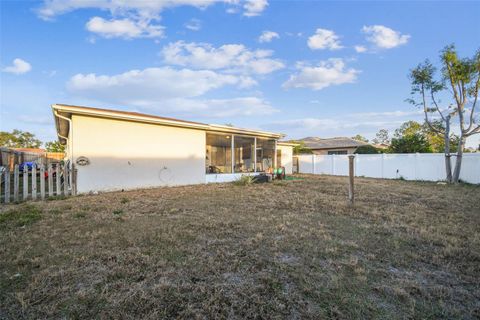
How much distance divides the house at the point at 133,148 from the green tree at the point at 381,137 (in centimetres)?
3496

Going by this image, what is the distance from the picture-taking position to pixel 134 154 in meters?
8.38

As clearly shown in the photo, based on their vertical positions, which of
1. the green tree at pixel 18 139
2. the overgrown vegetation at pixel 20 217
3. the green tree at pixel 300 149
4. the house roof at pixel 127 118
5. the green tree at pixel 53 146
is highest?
the green tree at pixel 18 139

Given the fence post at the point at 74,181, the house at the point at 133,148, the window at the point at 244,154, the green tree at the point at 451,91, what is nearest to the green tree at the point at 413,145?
the green tree at the point at 451,91

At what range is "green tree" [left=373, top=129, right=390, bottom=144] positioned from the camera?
37.4 metres

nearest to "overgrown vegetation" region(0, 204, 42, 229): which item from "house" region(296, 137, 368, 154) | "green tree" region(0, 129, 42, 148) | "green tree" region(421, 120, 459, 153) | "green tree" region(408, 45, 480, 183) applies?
"green tree" region(408, 45, 480, 183)

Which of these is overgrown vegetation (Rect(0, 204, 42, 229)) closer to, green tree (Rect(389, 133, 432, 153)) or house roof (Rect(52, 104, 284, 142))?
house roof (Rect(52, 104, 284, 142))

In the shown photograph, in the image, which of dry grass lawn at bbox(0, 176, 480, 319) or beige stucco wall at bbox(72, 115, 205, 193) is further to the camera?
beige stucco wall at bbox(72, 115, 205, 193)

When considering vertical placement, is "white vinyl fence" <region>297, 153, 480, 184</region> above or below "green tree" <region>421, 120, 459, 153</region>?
below

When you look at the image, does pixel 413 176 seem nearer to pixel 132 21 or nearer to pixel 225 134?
pixel 225 134

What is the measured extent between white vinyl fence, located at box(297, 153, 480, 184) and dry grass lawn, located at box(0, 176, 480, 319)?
917 centimetres

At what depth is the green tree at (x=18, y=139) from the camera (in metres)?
27.5

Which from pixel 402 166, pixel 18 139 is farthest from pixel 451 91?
pixel 18 139

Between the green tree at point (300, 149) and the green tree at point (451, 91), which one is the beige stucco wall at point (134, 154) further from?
the green tree at point (300, 149)

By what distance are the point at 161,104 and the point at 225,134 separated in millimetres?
9723
